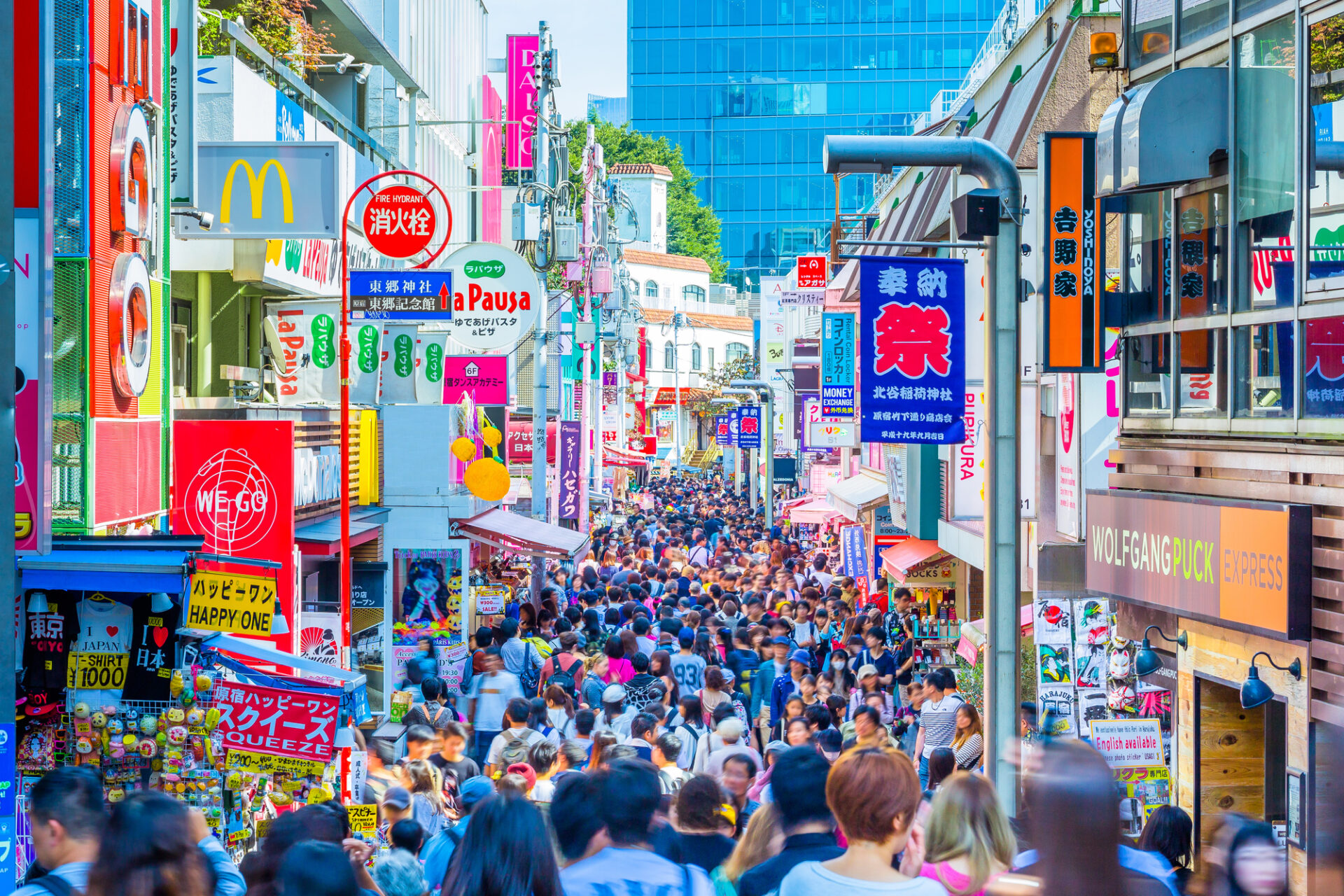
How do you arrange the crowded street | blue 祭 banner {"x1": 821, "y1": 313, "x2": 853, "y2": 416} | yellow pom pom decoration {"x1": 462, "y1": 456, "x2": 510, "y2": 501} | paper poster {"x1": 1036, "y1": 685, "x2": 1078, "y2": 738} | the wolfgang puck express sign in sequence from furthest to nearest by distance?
1. blue 祭 banner {"x1": 821, "y1": 313, "x2": 853, "y2": 416}
2. yellow pom pom decoration {"x1": 462, "y1": 456, "x2": 510, "y2": 501}
3. paper poster {"x1": 1036, "y1": 685, "x2": 1078, "y2": 738}
4. the wolfgang puck express sign
5. the crowded street

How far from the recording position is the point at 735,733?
30.1ft

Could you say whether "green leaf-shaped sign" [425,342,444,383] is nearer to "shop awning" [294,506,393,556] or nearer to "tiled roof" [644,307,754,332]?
"shop awning" [294,506,393,556]

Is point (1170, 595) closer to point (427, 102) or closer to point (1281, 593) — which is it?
point (1281, 593)

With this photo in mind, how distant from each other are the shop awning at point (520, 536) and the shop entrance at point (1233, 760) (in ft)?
35.7

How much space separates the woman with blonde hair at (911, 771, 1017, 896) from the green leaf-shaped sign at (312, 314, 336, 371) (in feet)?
37.7

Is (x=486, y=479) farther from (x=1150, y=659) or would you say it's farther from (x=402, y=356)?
(x=1150, y=659)

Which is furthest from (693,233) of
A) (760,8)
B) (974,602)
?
(974,602)

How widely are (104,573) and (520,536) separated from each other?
10.8 meters

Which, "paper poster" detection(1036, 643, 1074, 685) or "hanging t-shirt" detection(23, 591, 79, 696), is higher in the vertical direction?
"hanging t-shirt" detection(23, 591, 79, 696)

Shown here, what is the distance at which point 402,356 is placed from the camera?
57.5 feet

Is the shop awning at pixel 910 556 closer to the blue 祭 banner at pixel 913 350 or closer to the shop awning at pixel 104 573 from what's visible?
the blue 祭 banner at pixel 913 350

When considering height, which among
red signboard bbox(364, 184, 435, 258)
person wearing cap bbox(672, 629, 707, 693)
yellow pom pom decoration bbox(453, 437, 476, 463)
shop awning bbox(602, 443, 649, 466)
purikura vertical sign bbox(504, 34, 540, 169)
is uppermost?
purikura vertical sign bbox(504, 34, 540, 169)

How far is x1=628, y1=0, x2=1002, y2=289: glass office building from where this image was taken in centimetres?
10019

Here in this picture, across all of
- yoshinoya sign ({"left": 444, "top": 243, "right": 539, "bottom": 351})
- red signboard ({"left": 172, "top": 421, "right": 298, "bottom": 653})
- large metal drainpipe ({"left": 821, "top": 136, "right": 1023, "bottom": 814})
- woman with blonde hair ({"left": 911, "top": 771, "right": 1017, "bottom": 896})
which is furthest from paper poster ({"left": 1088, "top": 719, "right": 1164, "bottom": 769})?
yoshinoya sign ({"left": 444, "top": 243, "right": 539, "bottom": 351})
